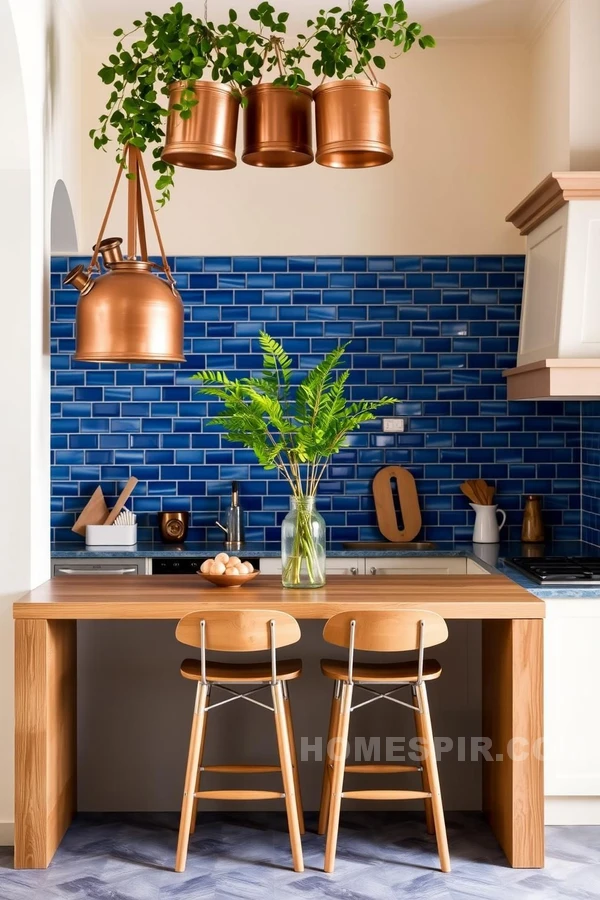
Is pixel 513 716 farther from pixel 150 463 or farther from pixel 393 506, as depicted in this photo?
pixel 150 463

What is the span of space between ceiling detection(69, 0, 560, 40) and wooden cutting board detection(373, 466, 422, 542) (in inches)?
87.4

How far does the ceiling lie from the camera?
446 centimetres

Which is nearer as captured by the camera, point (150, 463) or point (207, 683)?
point (207, 683)

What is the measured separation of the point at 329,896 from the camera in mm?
2895

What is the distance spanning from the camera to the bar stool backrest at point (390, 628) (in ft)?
9.61

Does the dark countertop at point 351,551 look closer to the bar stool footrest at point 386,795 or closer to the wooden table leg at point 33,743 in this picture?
the bar stool footrest at point 386,795

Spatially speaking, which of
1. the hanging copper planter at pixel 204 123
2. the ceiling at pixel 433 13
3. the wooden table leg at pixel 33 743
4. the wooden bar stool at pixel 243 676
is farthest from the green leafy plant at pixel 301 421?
the ceiling at pixel 433 13

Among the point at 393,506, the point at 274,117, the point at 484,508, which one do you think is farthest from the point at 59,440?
the point at 274,117

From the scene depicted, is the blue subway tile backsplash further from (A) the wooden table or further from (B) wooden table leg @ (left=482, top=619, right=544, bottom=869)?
(B) wooden table leg @ (left=482, top=619, right=544, bottom=869)

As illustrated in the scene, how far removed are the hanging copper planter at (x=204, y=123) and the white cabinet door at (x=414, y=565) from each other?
2.19 metres

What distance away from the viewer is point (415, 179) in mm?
4953

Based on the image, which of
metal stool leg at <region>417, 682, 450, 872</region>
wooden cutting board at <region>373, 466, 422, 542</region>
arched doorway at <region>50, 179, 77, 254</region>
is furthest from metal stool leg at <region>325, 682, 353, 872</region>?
arched doorway at <region>50, 179, 77, 254</region>

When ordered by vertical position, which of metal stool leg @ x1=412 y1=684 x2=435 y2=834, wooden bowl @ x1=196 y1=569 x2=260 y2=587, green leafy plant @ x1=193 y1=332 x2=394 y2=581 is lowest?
metal stool leg @ x1=412 y1=684 x2=435 y2=834

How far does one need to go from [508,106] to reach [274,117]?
7.80 ft
